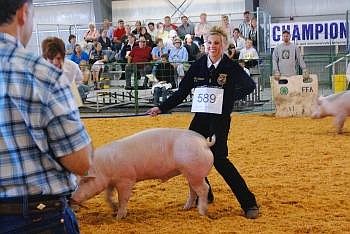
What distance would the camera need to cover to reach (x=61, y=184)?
182 cm

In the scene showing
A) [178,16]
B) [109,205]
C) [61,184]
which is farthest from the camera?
[178,16]

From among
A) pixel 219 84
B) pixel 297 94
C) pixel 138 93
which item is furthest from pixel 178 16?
pixel 219 84

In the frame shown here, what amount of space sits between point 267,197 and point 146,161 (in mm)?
1259

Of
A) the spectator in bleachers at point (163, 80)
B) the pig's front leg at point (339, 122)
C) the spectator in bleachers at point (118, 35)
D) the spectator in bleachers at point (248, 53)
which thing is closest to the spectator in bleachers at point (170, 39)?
the spectator in bleachers at point (163, 80)

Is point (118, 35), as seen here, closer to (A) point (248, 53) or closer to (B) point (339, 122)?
(A) point (248, 53)

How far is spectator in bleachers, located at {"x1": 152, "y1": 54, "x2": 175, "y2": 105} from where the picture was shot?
505 inches

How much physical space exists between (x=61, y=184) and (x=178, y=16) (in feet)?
63.1

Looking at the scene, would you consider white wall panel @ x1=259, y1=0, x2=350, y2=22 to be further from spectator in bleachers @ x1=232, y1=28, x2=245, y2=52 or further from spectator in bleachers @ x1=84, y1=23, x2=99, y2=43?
spectator in bleachers @ x1=84, y1=23, x2=99, y2=43

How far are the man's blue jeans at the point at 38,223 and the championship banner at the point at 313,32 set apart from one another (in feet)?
50.5

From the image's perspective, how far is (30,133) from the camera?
1.73 metres

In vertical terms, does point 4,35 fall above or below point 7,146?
above

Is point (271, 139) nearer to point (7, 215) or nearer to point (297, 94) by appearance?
point (297, 94)

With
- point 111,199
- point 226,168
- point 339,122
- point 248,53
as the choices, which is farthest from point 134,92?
point 226,168

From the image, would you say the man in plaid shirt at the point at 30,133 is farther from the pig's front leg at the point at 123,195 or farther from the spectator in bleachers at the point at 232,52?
the spectator in bleachers at the point at 232,52
